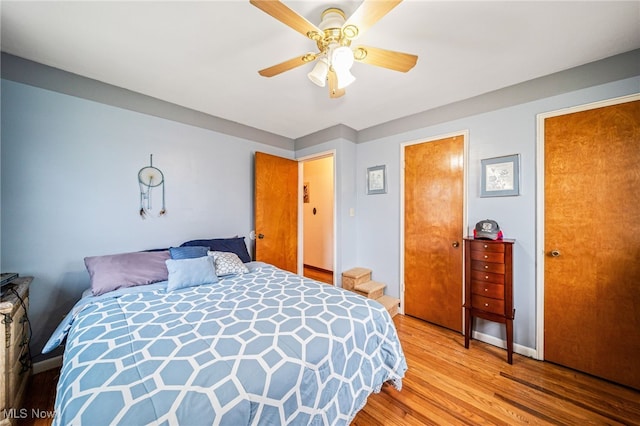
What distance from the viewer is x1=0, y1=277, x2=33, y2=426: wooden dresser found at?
1.32 m

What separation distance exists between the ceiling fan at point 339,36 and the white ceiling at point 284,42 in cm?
16

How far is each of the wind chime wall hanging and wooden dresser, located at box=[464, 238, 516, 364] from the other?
319cm

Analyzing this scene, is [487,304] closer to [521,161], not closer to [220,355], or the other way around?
[521,161]

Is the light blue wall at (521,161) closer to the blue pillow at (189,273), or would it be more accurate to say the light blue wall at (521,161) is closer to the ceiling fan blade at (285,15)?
the ceiling fan blade at (285,15)

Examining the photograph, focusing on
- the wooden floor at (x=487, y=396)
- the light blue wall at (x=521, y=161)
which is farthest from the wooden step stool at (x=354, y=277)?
the light blue wall at (x=521, y=161)

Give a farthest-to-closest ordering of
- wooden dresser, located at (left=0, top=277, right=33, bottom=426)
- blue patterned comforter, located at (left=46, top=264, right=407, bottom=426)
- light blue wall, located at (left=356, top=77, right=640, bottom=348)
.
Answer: light blue wall, located at (left=356, top=77, right=640, bottom=348) < wooden dresser, located at (left=0, top=277, right=33, bottom=426) < blue patterned comforter, located at (left=46, top=264, right=407, bottom=426)

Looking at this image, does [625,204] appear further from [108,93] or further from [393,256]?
[108,93]

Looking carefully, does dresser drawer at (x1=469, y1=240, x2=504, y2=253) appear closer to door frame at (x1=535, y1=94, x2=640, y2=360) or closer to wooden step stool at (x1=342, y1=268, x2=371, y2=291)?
door frame at (x1=535, y1=94, x2=640, y2=360)

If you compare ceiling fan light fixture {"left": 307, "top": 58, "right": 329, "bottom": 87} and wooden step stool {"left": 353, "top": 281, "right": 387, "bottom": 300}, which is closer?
ceiling fan light fixture {"left": 307, "top": 58, "right": 329, "bottom": 87}

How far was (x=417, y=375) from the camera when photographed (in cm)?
190

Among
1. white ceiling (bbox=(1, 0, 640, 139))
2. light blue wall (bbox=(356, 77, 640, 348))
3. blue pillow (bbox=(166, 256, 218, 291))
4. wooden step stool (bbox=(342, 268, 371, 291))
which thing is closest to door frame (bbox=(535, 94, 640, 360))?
light blue wall (bbox=(356, 77, 640, 348))

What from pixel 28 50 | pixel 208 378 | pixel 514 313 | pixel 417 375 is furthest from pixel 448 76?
pixel 28 50

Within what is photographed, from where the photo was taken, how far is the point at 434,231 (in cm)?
273

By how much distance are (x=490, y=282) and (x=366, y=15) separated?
2.31 metres
